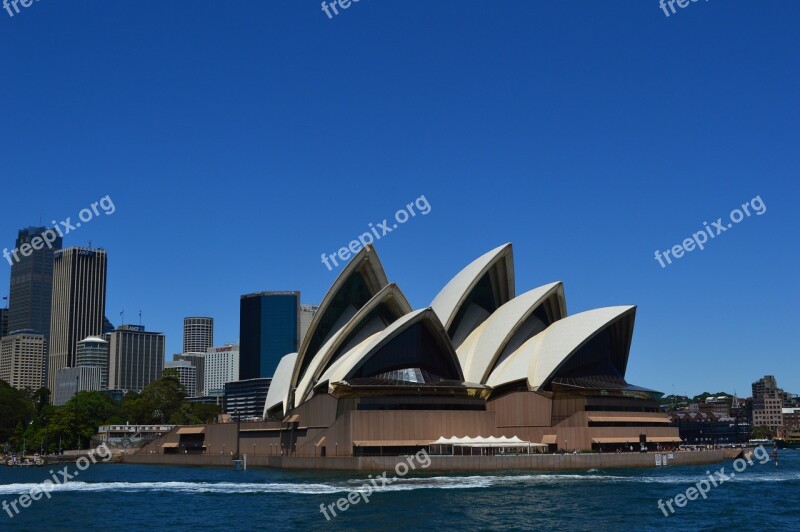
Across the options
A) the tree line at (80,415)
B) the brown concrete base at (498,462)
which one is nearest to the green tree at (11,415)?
the tree line at (80,415)

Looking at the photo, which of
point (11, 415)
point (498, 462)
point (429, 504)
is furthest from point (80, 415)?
point (429, 504)

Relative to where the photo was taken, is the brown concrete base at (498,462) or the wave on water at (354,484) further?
the brown concrete base at (498,462)

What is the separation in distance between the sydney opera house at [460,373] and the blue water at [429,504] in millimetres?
11726

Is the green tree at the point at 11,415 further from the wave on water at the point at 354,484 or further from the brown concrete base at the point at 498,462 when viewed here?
the wave on water at the point at 354,484

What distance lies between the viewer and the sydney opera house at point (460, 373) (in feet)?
248

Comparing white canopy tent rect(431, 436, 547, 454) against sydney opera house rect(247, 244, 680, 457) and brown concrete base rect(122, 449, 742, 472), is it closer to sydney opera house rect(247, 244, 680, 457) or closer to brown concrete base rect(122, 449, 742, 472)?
sydney opera house rect(247, 244, 680, 457)

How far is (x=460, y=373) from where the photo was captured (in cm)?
7956

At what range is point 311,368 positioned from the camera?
280ft

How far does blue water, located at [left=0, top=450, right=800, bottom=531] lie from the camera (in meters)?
39.8

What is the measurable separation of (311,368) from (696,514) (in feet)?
156

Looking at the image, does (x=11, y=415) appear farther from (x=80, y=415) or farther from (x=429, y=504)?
(x=429, y=504)

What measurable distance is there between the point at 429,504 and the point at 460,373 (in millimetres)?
34732

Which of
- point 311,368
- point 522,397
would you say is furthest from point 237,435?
point 522,397

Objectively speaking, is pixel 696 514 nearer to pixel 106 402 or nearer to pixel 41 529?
pixel 41 529
